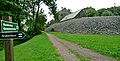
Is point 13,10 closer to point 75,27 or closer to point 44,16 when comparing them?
point 75,27

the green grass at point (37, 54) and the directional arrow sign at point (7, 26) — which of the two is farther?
the green grass at point (37, 54)

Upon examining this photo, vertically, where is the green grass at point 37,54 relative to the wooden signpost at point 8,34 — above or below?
below

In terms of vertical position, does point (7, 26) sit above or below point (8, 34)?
above

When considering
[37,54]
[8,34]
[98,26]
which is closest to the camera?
[8,34]

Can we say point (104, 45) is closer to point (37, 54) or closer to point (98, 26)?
point (37, 54)

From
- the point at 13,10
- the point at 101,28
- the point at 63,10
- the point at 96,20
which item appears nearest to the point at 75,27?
the point at 96,20

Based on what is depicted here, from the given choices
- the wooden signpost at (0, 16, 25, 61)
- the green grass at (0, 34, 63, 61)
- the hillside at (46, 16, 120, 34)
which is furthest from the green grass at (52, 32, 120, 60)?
the hillside at (46, 16, 120, 34)

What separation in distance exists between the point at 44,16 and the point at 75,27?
21991mm

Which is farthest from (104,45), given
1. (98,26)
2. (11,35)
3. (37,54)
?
(98,26)

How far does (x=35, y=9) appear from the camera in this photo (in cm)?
7025

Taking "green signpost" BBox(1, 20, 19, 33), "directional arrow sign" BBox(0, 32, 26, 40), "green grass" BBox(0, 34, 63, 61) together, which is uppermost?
Result: "green signpost" BBox(1, 20, 19, 33)

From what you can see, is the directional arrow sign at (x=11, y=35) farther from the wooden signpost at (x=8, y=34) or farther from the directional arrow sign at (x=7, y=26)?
the directional arrow sign at (x=7, y=26)

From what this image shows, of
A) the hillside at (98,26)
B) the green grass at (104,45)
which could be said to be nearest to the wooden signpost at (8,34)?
the green grass at (104,45)

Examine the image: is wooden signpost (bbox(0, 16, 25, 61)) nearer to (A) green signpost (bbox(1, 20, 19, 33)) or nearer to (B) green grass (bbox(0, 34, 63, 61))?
(A) green signpost (bbox(1, 20, 19, 33))
